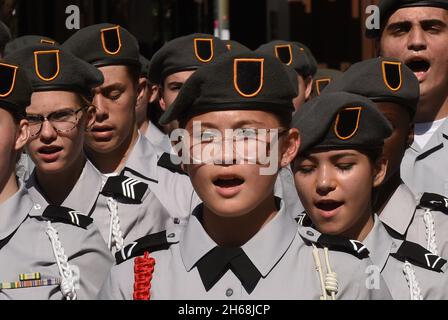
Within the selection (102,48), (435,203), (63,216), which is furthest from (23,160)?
(435,203)

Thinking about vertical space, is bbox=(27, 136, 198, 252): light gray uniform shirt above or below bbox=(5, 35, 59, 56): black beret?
below

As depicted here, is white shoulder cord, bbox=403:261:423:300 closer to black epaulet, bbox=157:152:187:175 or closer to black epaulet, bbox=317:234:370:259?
black epaulet, bbox=317:234:370:259

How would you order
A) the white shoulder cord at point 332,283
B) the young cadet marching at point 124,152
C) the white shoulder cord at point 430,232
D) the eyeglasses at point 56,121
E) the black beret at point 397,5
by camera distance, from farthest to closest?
1. the black beret at point 397,5
2. the young cadet marching at point 124,152
3. the eyeglasses at point 56,121
4. the white shoulder cord at point 430,232
5. the white shoulder cord at point 332,283

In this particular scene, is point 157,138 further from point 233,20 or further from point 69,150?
point 233,20

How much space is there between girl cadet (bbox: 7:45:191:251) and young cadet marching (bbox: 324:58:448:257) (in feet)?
3.68

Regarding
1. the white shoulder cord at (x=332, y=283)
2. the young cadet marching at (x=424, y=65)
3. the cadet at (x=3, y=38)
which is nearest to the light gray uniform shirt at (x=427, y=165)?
the young cadet marching at (x=424, y=65)

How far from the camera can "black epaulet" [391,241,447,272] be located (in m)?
5.20

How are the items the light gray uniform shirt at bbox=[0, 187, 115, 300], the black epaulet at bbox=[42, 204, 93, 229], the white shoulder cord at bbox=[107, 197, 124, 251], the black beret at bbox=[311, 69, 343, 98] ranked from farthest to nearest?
the black beret at bbox=[311, 69, 343, 98] < the white shoulder cord at bbox=[107, 197, 124, 251] < the black epaulet at bbox=[42, 204, 93, 229] < the light gray uniform shirt at bbox=[0, 187, 115, 300]

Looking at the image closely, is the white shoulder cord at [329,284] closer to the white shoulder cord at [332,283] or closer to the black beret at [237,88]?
the white shoulder cord at [332,283]

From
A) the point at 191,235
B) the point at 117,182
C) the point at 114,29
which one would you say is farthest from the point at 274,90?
the point at 114,29

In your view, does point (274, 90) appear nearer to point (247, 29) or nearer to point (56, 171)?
point (56, 171)

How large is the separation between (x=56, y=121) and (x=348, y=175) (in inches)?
53.4

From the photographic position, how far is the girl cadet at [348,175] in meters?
5.29

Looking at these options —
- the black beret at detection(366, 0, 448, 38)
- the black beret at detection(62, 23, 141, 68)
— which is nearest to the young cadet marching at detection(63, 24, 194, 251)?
the black beret at detection(62, 23, 141, 68)
